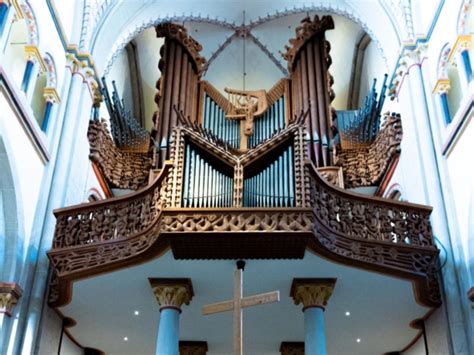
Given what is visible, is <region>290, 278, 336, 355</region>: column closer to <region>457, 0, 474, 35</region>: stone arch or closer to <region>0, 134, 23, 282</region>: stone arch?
Answer: <region>0, 134, 23, 282</region>: stone arch

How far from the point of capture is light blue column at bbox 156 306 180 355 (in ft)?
27.7

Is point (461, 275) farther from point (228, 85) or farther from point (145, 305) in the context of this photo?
point (228, 85)

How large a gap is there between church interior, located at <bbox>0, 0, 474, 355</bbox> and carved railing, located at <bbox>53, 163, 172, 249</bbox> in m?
0.03

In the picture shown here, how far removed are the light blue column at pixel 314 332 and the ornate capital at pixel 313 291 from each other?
4.9 inches

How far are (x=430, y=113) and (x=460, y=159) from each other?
1.43 meters

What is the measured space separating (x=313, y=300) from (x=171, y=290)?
2171 mm

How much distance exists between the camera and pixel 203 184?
859 centimetres

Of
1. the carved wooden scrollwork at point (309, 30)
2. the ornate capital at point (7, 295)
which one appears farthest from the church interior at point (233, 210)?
the carved wooden scrollwork at point (309, 30)

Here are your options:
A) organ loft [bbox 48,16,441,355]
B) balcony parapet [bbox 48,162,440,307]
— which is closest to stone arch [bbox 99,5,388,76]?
organ loft [bbox 48,16,441,355]

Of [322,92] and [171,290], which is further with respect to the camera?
[322,92]

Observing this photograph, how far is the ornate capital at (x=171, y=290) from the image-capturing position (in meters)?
9.03

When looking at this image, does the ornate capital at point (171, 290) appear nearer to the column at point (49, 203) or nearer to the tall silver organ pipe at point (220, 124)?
the column at point (49, 203)

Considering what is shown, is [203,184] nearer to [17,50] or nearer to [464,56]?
[17,50]

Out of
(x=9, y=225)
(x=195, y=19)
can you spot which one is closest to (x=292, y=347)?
(x=9, y=225)
